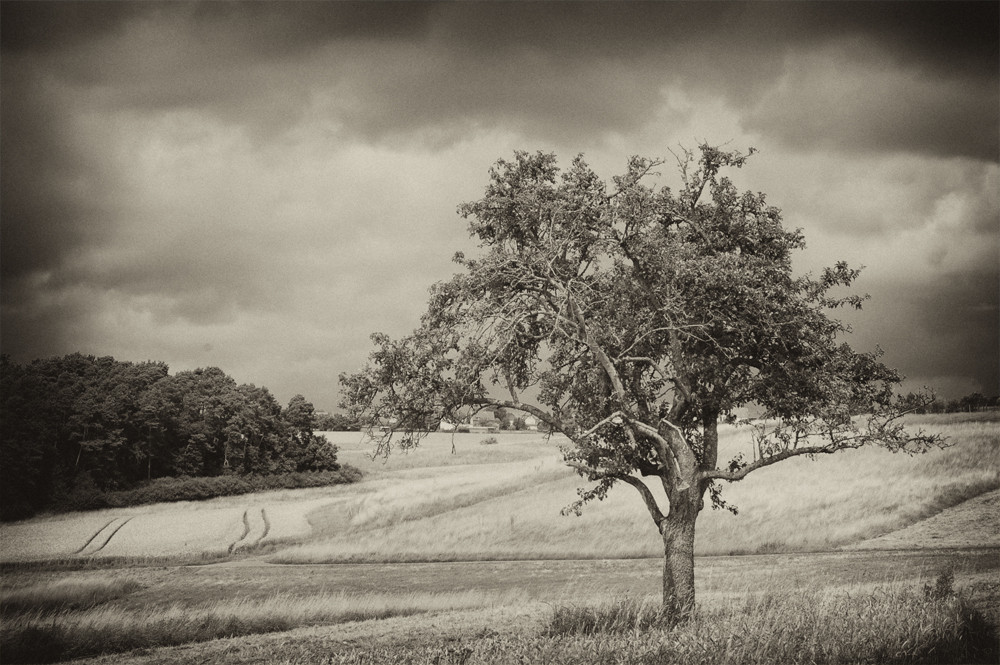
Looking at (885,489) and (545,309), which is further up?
(545,309)

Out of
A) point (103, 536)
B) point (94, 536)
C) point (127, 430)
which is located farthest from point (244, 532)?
point (127, 430)

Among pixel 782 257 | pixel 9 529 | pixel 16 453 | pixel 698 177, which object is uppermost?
pixel 698 177

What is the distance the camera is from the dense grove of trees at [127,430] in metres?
70.4

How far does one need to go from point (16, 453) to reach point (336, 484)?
3203cm

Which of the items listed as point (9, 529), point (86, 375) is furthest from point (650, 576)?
point (86, 375)

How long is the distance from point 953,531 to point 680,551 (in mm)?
28097

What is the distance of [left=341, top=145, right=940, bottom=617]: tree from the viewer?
1484 cm

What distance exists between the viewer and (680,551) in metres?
15.4

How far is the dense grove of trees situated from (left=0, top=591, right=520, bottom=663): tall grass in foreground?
54.3m

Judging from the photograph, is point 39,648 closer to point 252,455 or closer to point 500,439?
point 252,455

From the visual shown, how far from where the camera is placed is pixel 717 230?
53.8 ft

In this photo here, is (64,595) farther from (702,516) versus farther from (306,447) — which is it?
(306,447)

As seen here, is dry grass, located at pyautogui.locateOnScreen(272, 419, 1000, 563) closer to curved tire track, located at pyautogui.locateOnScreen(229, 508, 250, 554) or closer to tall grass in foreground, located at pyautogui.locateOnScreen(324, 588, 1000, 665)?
curved tire track, located at pyautogui.locateOnScreen(229, 508, 250, 554)

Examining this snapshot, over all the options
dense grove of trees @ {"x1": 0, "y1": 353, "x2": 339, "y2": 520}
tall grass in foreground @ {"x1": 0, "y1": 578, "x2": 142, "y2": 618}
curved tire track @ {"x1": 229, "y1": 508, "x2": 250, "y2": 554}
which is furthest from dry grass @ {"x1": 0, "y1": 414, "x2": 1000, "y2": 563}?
tall grass in foreground @ {"x1": 0, "y1": 578, "x2": 142, "y2": 618}
